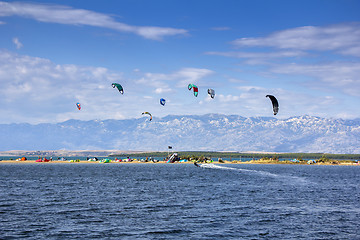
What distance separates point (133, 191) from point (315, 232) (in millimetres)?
33493

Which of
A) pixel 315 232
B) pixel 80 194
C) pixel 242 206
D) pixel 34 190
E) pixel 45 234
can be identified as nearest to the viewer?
pixel 45 234

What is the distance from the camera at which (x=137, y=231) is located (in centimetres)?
3250

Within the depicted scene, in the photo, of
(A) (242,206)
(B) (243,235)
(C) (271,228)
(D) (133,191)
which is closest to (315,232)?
(C) (271,228)

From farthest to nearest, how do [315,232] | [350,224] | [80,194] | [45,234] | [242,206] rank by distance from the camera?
[80,194], [242,206], [350,224], [315,232], [45,234]

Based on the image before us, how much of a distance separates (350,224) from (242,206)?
41.5 ft

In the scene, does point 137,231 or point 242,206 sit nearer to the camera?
point 137,231

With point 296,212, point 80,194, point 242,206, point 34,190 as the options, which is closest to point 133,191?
point 80,194

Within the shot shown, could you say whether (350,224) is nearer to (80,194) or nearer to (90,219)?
(90,219)

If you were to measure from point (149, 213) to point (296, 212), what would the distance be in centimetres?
1524

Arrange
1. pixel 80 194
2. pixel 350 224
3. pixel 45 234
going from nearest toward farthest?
pixel 45 234 < pixel 350 224 < pixel 80 194

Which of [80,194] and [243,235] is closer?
[243,235]

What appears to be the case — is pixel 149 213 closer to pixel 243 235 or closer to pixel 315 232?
pixel 243 235

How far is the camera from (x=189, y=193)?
59.3 metres

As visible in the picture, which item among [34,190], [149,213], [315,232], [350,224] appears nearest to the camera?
[315,232]
